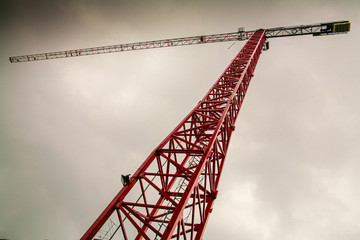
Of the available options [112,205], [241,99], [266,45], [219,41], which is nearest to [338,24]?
[266,45]

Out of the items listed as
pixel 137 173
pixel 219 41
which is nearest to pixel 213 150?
pixel 137 173

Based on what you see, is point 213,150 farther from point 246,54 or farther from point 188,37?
point 188,37

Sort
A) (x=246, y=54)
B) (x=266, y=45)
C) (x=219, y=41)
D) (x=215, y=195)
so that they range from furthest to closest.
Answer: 1. (x=219, y=41)
2. (x=266, y=45)
3. (x=246, y=54)
4. (x=215, y=195)

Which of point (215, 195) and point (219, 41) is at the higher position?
point (219, 41)

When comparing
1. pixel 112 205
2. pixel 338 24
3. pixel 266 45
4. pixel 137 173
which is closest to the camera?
pixel 112 205

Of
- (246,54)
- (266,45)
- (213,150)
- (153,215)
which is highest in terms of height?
(266,45)

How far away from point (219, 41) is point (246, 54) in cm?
2557

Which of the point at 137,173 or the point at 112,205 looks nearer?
the point at 112,205

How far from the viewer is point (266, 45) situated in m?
28.8

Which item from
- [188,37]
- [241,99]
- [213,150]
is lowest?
[213,150]

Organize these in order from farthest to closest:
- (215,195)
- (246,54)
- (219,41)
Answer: (219,41) → (246,54) → (215,195)

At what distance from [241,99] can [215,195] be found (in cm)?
966

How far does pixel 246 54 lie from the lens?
2120cm

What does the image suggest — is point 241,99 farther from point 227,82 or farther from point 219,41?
point 219,41
